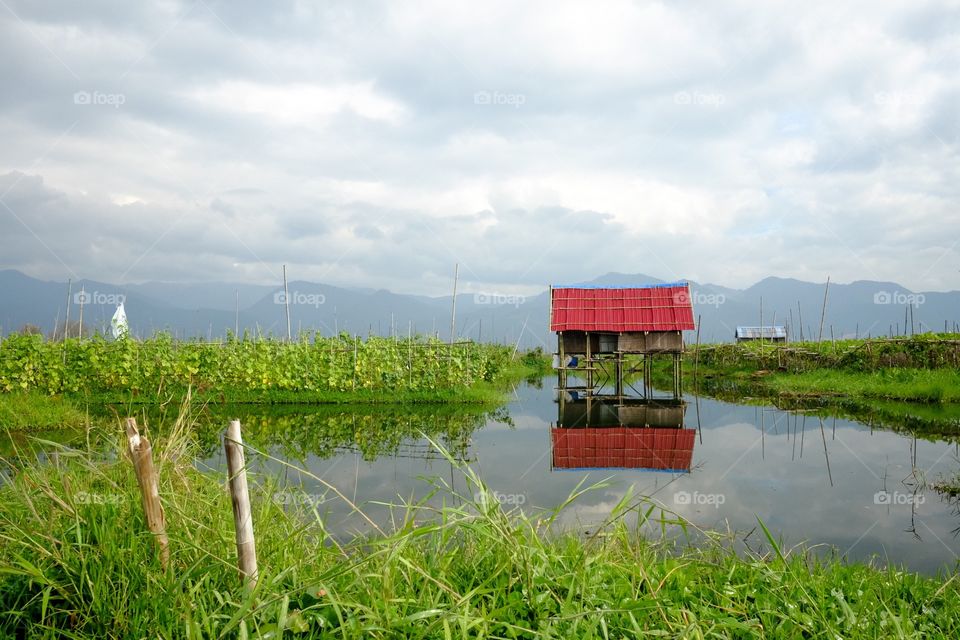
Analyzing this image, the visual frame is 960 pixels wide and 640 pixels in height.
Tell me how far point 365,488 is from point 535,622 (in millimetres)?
5309

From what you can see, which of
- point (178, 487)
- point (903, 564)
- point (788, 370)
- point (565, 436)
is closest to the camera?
point (178, 487)

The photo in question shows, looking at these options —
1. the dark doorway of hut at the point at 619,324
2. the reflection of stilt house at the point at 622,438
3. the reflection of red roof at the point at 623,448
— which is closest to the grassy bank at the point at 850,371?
the dark doorway of hut at the point at 619,324

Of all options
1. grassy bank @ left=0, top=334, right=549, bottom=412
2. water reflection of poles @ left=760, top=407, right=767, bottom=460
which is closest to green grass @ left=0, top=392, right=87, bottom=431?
grassy bank @ left=0, top=334, right=549, bottom=412

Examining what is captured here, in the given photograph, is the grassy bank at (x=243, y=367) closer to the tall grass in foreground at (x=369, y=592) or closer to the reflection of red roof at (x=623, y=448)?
the reflection of red roof at (x=623, y=448)

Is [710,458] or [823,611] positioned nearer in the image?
[823,611]

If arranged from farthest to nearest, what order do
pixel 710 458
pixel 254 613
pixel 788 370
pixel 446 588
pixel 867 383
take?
pixel 788 370, pixel 867 383, pixel 710 458, pixel 446 588, pixel 254 613

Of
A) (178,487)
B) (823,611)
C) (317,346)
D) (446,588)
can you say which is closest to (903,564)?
(823,611)

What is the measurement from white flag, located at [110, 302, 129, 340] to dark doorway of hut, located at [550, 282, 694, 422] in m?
13.8

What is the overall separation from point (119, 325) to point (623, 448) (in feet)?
52.0

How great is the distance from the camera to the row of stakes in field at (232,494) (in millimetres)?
2812

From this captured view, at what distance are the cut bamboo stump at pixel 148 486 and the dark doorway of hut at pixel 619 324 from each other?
1782 cm

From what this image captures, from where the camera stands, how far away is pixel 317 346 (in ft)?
57.0

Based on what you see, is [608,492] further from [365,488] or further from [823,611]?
[823,611]

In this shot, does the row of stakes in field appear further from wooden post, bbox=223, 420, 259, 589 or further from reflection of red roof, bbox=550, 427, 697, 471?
reflection of red roof, bbox=550, 427, 697, 471
